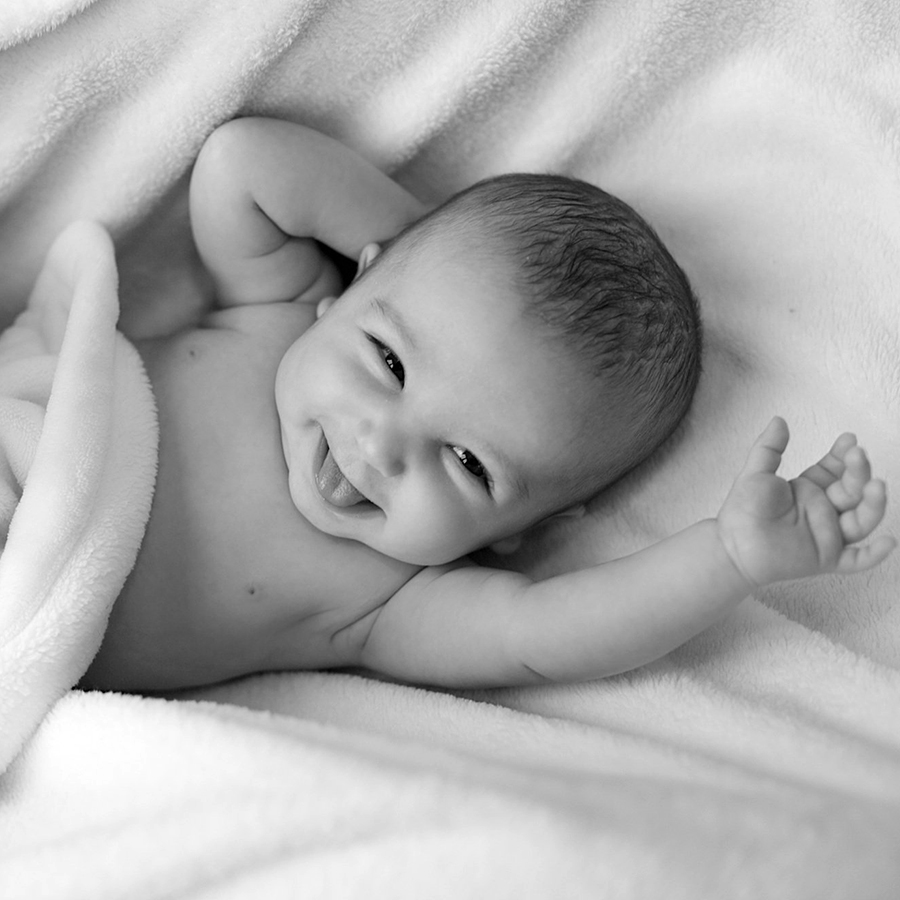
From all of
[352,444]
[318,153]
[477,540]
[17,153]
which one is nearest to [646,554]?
[477,540]

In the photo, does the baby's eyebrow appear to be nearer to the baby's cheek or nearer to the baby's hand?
the baby's cheek

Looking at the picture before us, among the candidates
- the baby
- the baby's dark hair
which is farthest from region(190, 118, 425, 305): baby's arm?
the baby's dark hair

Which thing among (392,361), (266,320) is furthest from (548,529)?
(266,320)

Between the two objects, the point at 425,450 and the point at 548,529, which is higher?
the point at 425,450

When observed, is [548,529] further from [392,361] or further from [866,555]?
[866,555]

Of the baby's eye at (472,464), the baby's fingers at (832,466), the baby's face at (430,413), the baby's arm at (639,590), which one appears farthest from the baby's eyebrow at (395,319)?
the baby's fingers at (832,466)

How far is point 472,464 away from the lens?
1178 mm

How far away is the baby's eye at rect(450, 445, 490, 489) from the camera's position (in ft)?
3.82

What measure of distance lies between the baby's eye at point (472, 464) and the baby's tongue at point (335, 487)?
115 mm

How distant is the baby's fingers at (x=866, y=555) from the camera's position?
96 cm

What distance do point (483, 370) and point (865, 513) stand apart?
0.39 m

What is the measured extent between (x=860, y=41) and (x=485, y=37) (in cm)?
45

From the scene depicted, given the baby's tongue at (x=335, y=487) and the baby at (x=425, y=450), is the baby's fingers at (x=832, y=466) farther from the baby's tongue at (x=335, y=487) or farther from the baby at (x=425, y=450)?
the baby's tongue at (x=335, y=487)

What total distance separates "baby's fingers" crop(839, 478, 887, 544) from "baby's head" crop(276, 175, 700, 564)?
0.28 metres
